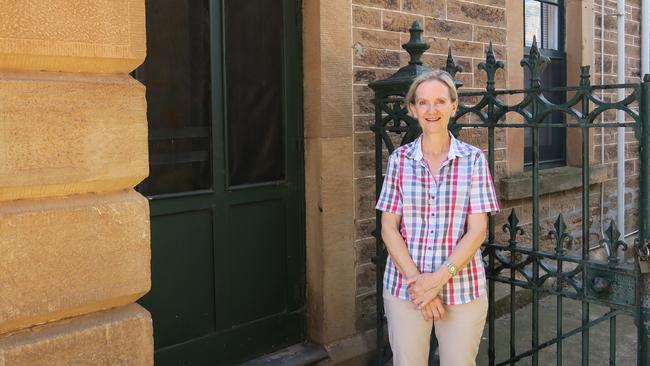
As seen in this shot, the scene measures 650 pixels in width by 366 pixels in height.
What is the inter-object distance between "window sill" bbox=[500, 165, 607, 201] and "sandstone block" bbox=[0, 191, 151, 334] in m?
3.76

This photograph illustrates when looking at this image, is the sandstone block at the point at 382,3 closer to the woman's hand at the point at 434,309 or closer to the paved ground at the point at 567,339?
the woman's hand at the point at 434,309

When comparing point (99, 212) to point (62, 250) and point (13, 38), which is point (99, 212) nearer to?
point (62, 250)

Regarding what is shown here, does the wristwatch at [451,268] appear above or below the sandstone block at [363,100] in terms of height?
below

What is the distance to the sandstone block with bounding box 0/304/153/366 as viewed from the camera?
2.38 meters

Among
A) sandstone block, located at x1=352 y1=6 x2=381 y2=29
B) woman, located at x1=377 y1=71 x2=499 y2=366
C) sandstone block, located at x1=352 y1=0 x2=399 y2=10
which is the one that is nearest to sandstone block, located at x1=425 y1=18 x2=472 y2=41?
sandstone block, located at x1=352 y1=0 x2=399 y2=10

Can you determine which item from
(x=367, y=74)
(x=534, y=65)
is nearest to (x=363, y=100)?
(x=367, y=74)

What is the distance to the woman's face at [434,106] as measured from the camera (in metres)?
2.99

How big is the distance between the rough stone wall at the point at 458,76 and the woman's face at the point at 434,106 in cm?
94

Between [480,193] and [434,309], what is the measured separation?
54 cm

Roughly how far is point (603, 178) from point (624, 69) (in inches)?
52.5

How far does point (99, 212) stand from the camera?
2.53 metres

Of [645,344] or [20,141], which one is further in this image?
[645,344]

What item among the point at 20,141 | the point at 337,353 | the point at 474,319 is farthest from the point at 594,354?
the point at 20,141

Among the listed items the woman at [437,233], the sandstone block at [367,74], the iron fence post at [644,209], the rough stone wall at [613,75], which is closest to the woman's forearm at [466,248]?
the woman at [437,233]
